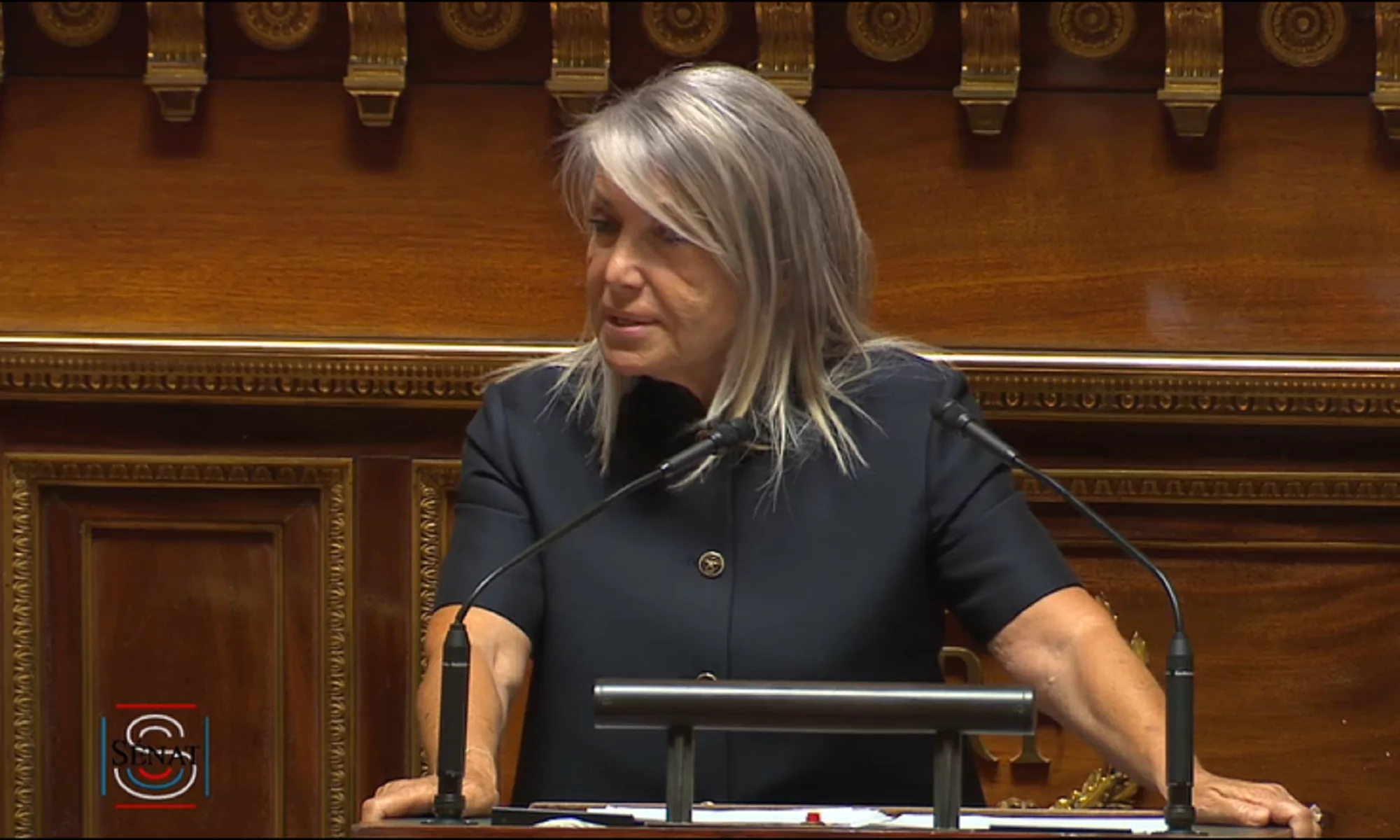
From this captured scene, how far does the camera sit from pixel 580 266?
3.46 meters

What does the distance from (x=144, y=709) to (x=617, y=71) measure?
Result: 1.15 m

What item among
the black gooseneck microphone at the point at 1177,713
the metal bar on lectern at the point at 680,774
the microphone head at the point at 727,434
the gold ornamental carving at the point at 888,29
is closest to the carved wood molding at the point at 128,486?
the gold ornamental carving at the point at 888,29

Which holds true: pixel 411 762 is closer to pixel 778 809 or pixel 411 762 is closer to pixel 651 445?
pixel 651 445

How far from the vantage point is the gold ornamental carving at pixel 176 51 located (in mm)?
3389

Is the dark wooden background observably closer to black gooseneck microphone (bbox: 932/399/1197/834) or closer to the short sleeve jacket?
the short sleeve jacket

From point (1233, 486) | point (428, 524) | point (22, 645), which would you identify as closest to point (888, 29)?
point (1233, 486)

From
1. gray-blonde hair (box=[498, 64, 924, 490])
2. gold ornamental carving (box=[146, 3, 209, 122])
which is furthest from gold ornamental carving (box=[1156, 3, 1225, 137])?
gold ornamental carving (box=[146, 3, 209, 122])

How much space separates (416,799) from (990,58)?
5.29 feet

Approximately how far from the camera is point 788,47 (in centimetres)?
338

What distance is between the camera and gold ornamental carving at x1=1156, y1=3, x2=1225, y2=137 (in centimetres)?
332

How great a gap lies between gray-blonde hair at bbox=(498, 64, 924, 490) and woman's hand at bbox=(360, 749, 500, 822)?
549 millimetres

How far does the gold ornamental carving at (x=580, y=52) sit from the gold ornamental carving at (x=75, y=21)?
63 centimetres

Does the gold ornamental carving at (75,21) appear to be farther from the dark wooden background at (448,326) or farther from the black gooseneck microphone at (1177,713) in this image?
the black gooseneck microphone at (1177,713)

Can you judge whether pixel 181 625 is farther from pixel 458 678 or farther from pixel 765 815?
pixel 765 815
